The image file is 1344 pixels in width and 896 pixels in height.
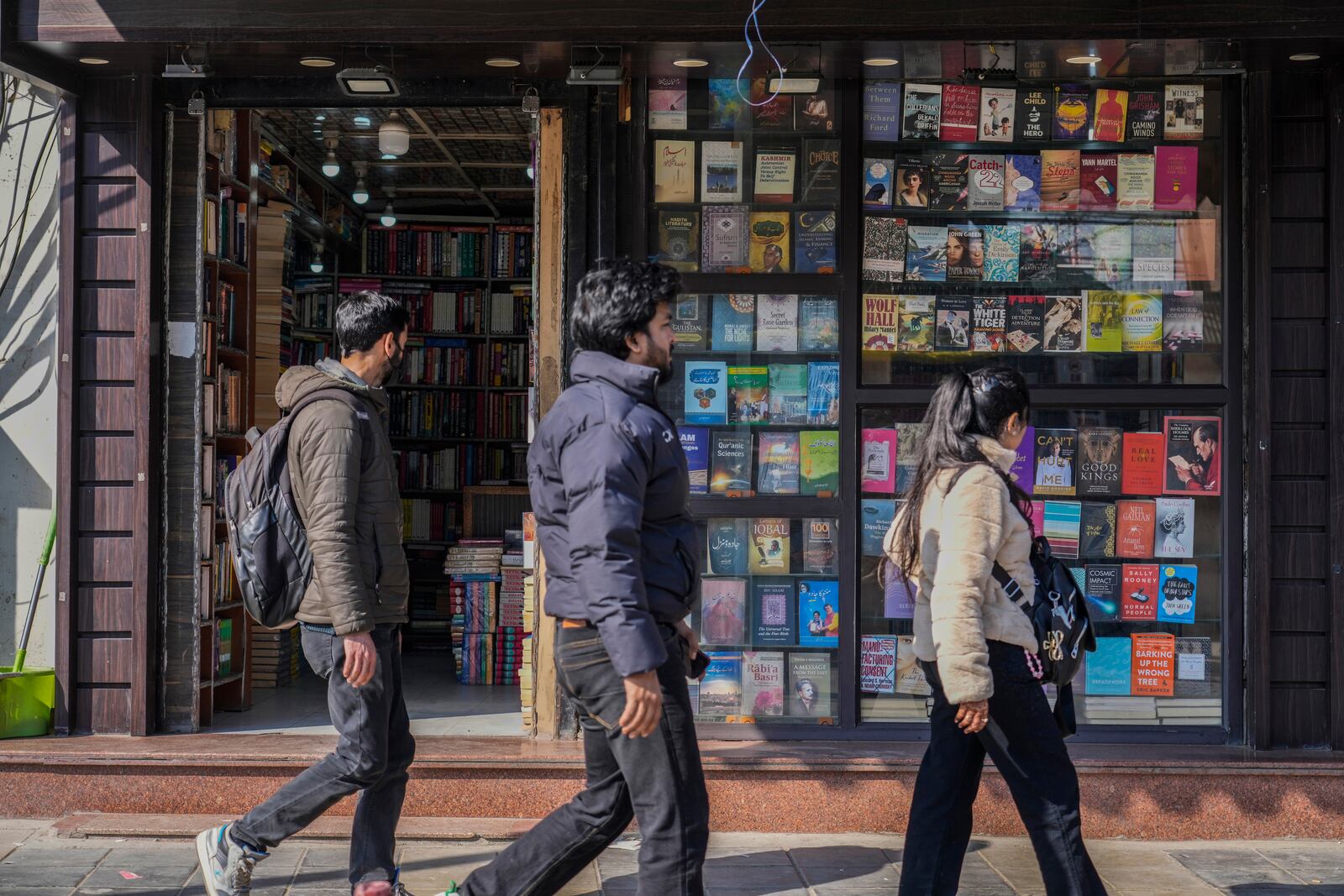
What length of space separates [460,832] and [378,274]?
588cm

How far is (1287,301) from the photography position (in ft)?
17.6

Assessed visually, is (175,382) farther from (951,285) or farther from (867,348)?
(951,285)

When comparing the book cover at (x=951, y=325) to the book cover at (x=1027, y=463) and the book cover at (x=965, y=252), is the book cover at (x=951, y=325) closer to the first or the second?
the book cover at (x=965, y=252)

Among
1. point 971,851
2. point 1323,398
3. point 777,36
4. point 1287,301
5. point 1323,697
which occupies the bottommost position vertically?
point 971,851

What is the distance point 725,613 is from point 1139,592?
1797mm

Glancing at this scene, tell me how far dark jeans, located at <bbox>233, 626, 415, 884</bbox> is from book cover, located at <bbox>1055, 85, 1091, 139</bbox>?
3577 mm

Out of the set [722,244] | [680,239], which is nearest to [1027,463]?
[722,244]

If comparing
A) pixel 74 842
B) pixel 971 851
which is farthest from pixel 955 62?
pixel 74 842

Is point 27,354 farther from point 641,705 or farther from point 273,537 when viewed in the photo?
point 641,705

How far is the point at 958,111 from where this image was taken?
5.59 meters

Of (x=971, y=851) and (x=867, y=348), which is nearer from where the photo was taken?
(x=971, y=851)

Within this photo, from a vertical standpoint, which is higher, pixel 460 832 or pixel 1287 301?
pixel 1287 301

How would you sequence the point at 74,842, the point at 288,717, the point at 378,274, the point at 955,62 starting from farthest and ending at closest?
the point at 378,274, the point at 288,717, the point at 955,62, the point at 74,842

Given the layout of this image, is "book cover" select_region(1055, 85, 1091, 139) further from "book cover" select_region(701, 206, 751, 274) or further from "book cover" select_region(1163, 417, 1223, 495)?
"book cover" select_region(701, 206, 751, 274)
